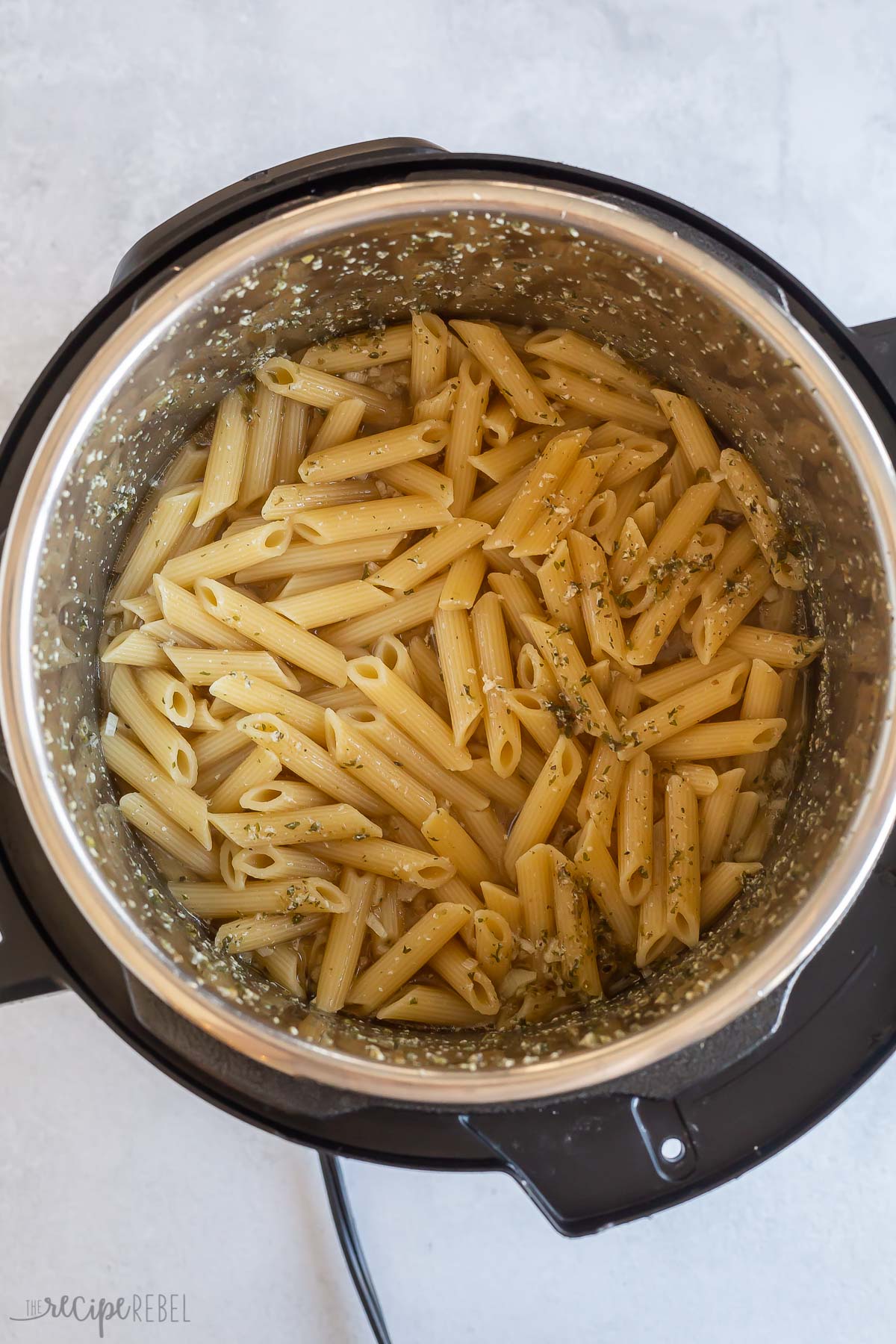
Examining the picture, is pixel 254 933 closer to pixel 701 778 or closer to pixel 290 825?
pixel 290 825

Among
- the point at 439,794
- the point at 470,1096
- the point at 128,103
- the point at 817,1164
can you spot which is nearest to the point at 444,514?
the point at 439,794

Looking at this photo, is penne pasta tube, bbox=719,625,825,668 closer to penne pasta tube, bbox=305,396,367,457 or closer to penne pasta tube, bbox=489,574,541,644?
penne pasta tube, bbox=489,574,541,644

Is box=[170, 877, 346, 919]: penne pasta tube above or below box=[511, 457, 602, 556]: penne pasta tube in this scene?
below

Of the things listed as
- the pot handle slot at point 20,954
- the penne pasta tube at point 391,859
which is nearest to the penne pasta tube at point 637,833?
the penne pasta tube at point 391,859

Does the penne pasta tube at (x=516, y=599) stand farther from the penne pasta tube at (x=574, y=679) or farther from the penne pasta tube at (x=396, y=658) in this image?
the penne pasta tube at (x=396, y=658)

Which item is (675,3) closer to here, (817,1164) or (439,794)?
(439,794)

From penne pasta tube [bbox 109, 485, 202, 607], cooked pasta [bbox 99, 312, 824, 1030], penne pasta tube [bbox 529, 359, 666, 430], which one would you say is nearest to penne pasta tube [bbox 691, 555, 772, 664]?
cooked pasta [bbox 99, 312, 824, 1030]

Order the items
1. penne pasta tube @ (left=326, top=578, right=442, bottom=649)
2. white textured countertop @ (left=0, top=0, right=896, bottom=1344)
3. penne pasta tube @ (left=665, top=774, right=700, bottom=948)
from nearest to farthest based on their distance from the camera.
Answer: penne pasta tube @ (left=665, top=774, right=700, bottom=948) → penne pasta tube @ (left=326, top=578, right=442, bottom=649) → white textured countertop @ (left=0, top=0, right=896, bottom=1344)
